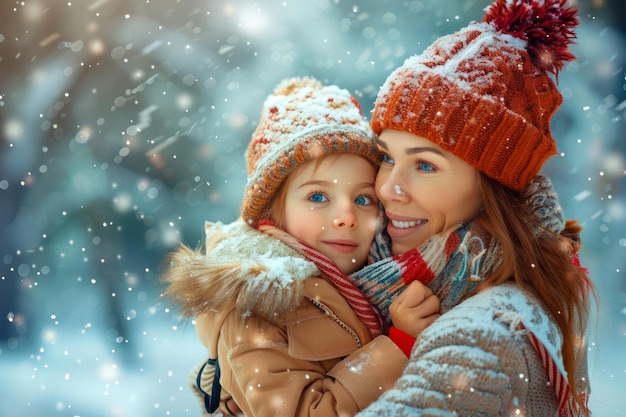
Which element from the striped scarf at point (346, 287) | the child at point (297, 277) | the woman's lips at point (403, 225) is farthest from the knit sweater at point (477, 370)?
the woman's lips at point (403, 225)

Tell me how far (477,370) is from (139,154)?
2.37 m

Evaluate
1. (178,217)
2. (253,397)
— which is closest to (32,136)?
(178,217)

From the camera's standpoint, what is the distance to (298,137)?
183 centimetres

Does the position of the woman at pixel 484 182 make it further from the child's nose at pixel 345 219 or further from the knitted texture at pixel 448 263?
the child's nose at pixel 345 219

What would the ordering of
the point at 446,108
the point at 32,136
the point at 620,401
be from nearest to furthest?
the point at 446,108, the point at 620,401, the point at 32,136

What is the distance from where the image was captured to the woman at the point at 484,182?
1.62m

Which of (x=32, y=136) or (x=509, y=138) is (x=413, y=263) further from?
(x=32, y=136)

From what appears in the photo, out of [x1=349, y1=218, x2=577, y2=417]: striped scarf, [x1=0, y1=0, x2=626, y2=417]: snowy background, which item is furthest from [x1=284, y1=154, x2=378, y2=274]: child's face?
[x1=0, y1=0, x2=626, y2=417]: snowy background

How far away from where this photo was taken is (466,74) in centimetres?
170

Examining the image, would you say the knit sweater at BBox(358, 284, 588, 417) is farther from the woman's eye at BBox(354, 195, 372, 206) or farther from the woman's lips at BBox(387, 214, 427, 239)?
the woman's eye at BBox(354, 195, 372, 206)

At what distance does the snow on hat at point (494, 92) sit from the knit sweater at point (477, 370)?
425 millimetres

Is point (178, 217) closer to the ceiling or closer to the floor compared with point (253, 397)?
closer to the floor

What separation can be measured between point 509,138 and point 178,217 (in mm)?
2107

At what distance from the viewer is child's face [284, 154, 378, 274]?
181 centimetres
